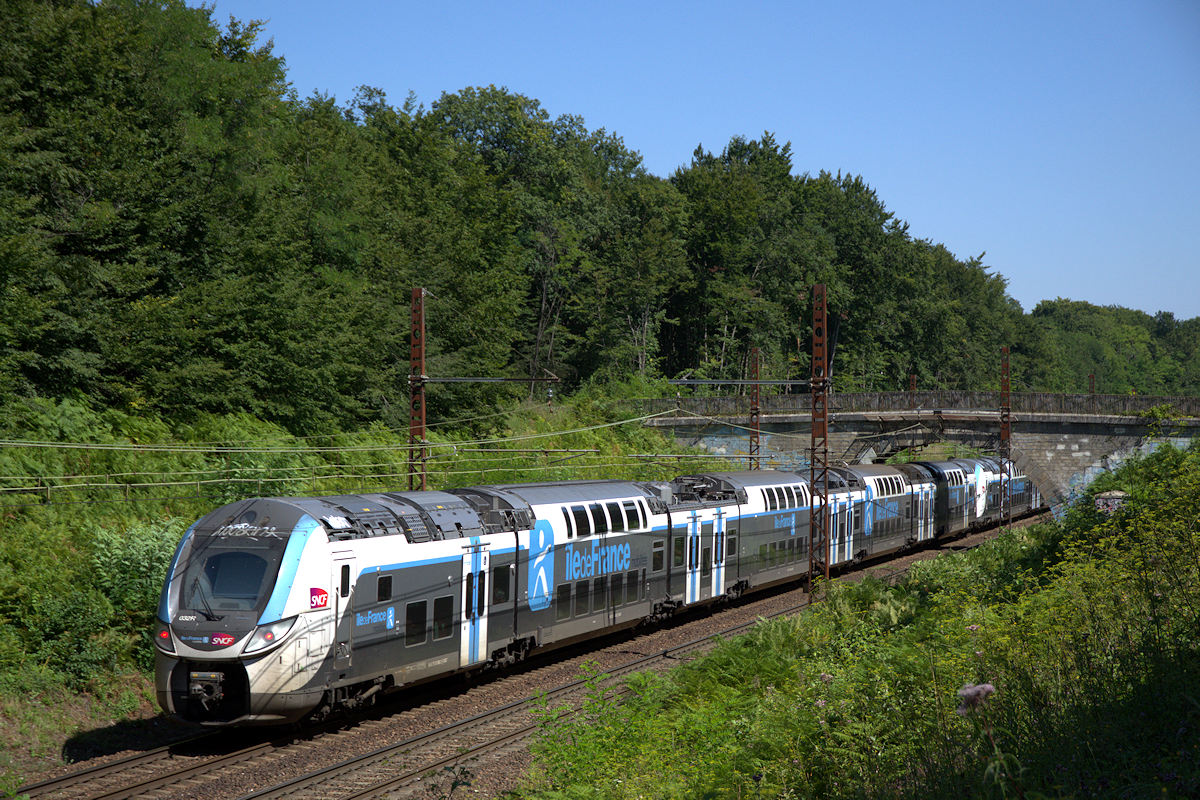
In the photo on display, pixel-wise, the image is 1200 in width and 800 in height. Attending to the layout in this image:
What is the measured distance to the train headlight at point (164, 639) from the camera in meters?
14.7

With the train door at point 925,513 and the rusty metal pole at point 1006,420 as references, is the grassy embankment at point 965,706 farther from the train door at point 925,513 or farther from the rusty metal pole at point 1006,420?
the rusty metal pole at point 1006,420

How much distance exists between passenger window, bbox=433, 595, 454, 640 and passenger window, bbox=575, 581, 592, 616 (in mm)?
4342

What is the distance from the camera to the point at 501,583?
62.6 ft

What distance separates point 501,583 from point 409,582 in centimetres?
277

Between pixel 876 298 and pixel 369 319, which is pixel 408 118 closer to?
pixel 369 319

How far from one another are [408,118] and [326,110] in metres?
6.85

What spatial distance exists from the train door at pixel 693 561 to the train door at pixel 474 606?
9021 millimetres

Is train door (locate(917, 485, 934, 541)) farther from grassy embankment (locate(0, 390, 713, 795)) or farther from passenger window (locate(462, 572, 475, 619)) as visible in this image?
passenger window (locate(462, 572, 475, 619))

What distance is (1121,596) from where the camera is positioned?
40.1 ft

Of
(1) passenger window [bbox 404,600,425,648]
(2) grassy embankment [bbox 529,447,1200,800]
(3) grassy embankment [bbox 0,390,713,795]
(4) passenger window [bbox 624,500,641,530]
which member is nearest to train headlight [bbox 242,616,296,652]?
(1) passenger window [bbox 404,600,425,648]

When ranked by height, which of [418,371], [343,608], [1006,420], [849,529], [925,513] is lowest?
[925,513]

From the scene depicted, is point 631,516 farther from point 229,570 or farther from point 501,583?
point 229,570

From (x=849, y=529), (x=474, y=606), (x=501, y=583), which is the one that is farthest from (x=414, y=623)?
(x=849, y=529)

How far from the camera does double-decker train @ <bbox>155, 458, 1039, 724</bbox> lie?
14555mm
